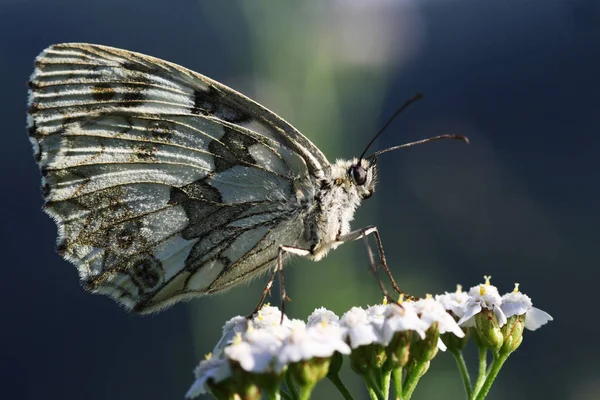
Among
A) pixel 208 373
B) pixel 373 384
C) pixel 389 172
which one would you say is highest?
pixel 389 172

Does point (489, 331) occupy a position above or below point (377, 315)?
below

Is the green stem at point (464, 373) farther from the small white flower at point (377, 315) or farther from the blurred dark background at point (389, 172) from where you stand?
the blurred dark background at point (389, 172)

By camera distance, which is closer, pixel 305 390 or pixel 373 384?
pixel 305 390

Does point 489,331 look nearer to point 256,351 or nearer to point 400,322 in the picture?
point 400,322

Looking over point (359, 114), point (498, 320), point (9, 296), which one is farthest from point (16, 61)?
point (498, 320)

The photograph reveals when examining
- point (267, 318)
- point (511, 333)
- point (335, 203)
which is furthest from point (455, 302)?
point (267, 318)

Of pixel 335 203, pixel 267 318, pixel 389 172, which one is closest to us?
pixel 267 318

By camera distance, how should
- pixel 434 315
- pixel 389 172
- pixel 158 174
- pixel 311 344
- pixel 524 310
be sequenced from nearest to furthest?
1. pixel 311 344
2. pixel 434 315
3. pixel 524 310
4. pixel 158 174
5. pixel 389 172

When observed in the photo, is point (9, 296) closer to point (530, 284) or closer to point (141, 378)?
point (141, 378)

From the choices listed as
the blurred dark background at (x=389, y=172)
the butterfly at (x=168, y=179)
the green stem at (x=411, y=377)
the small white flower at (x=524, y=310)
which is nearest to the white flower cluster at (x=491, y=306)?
the small white flower at (x=524, y=310)
